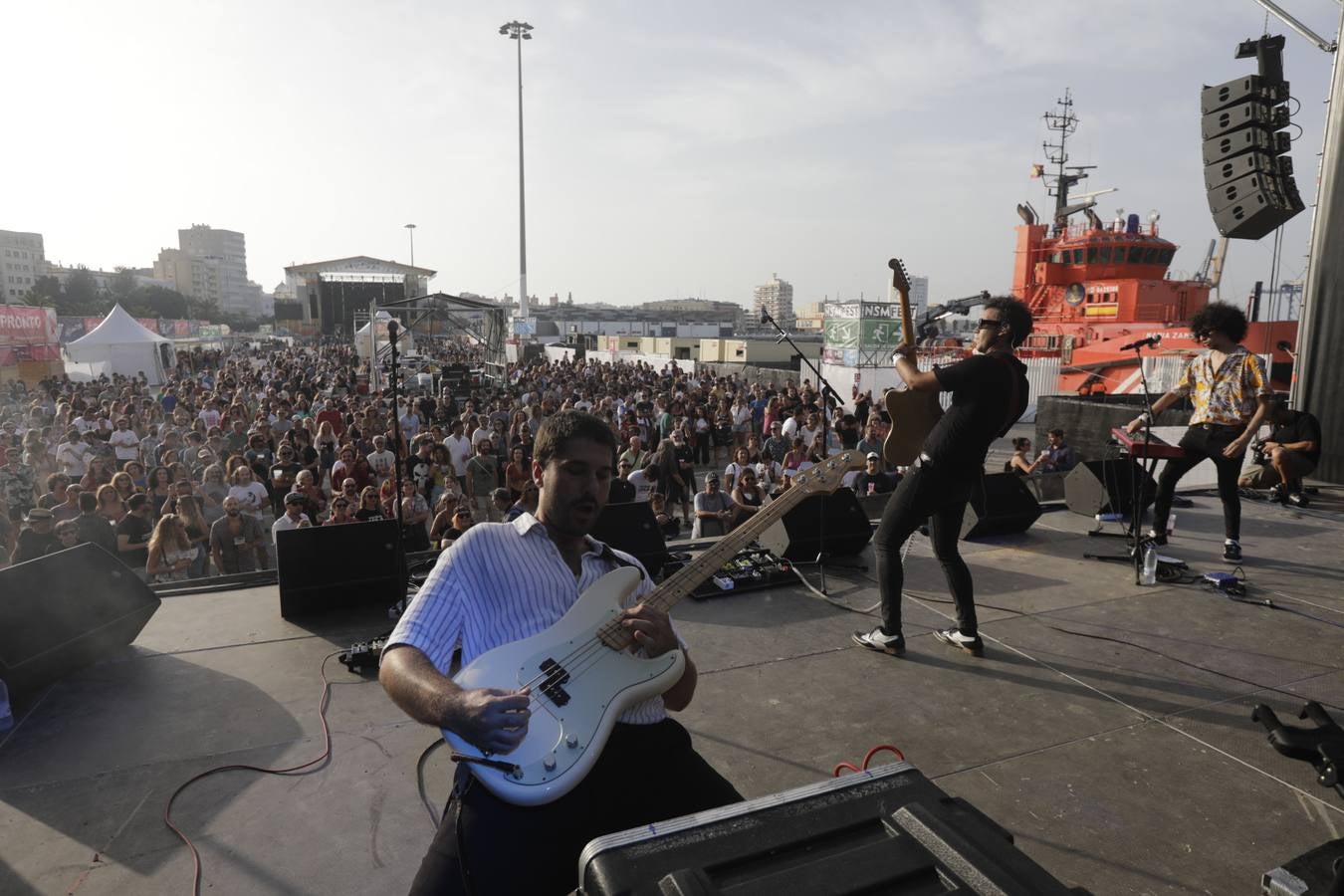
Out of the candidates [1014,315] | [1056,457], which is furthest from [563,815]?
[1056,457]

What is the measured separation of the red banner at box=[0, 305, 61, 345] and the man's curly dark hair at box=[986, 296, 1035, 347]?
28.1m

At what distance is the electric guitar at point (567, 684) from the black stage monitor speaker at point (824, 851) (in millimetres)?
443

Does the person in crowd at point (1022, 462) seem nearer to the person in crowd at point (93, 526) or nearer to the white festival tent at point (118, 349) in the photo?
the person in crowd at point (93, 526)

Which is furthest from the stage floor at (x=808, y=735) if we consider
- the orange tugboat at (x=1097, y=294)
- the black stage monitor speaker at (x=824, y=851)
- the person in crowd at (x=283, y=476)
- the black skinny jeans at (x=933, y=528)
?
the orange tugboat at (x=1097, y=294)

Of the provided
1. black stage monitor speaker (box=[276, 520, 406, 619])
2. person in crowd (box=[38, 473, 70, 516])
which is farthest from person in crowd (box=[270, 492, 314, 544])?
black stage monitor speaker (box=[276, 520, 406, 619])

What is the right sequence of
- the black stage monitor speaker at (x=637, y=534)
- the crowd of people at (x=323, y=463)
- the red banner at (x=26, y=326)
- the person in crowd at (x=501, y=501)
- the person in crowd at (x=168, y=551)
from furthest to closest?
the red banner at (x=26, y=326) → the person in crowd at (x=501, y=501) → the crowd of people at (x=323, y=463) → the person in crowd at (x=168, y=551) → the black stage monitor speaker at (x=637, y=534)

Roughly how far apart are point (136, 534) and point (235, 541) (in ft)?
3.20

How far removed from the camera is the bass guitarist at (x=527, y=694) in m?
1.81

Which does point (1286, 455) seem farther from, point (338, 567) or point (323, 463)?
point (323, 463)

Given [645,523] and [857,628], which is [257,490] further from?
[857,628]

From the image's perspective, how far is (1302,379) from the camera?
8836 millimetres

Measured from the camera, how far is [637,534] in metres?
5.51

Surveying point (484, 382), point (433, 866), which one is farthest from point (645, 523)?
point (484, 382)

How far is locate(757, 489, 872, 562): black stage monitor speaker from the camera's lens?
568 cm
